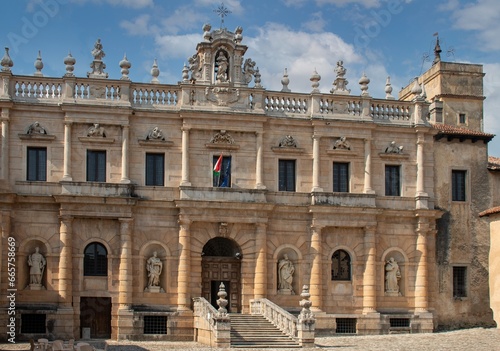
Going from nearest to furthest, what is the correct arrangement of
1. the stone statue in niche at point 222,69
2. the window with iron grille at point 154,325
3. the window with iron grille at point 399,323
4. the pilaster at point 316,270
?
the window with iron grille at point 154,325, the pilaster at point 316,270, the stone statue in niche at point 222,69, the window with iron grille at point 399,323

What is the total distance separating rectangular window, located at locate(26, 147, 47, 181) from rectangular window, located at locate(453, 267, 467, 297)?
1980 centimetres

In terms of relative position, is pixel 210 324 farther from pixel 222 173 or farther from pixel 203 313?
pixel 222 173

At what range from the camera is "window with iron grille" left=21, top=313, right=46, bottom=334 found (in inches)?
1465

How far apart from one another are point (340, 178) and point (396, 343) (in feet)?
29.2

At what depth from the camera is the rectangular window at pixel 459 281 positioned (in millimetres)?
41750

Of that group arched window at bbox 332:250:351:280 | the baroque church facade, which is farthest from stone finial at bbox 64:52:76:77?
arched window at bbox 332:250:351:280

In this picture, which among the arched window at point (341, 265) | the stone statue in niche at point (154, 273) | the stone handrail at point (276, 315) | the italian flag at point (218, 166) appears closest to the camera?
the stone handrail at point (276, 315)

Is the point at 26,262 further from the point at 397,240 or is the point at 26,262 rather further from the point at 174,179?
the point at 397,240

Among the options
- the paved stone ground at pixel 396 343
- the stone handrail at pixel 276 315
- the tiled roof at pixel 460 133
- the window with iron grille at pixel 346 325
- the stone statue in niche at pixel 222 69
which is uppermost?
the stone statue in niche at pixel 222 69

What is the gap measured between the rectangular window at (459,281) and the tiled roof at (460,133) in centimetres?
638

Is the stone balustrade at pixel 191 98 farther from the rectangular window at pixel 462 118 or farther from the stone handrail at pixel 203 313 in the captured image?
the stone handrail at pixel 203 313

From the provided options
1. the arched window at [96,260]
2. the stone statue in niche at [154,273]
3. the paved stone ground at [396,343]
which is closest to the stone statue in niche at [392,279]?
the paved stone ground at [396,343]

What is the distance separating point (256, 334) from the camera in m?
35.3

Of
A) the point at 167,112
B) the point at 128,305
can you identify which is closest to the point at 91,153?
the point at 167,112
